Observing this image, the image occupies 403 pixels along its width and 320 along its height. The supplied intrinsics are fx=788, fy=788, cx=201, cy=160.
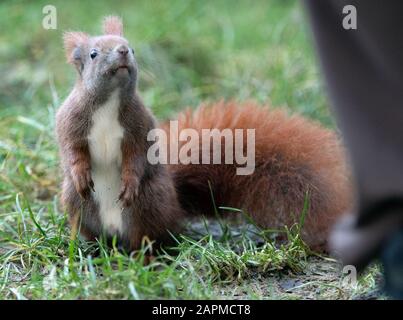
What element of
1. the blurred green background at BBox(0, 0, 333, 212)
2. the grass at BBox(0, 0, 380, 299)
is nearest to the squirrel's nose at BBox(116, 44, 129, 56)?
the grass at BBox(0, 0, 380, 299)

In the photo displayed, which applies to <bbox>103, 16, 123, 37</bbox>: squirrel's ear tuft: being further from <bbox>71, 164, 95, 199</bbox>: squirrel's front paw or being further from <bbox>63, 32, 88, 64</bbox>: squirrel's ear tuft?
<bbox>71, 164, 95, 199</bbox>: squirrel's front paw

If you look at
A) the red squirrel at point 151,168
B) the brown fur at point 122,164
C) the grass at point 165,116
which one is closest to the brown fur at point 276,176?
the red squirrel at point 151,168

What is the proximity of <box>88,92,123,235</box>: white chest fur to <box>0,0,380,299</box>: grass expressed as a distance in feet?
0.60

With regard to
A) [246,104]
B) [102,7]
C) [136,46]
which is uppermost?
[102,7]

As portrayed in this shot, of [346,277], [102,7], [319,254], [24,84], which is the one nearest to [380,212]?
[346,277]

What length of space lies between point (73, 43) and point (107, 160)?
2.05 ft

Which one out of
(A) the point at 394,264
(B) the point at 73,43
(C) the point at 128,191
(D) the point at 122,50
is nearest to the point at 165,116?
(B) the point at 73,43

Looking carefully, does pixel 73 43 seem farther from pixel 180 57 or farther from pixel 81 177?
pixel 180 57

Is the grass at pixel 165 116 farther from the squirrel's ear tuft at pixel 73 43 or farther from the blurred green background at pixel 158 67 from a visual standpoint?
the squirrel's ear tuft at pixel 73 43

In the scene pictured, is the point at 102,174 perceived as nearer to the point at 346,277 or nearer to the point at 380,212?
the point at 346,277

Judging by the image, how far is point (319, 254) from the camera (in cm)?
406

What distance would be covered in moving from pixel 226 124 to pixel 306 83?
2.34 m

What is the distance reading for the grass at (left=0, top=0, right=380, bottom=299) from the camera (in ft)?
11.4

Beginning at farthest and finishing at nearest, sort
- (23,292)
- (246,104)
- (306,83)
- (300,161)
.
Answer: (306,83) < (246,104) < (300,161) < (23,292)
